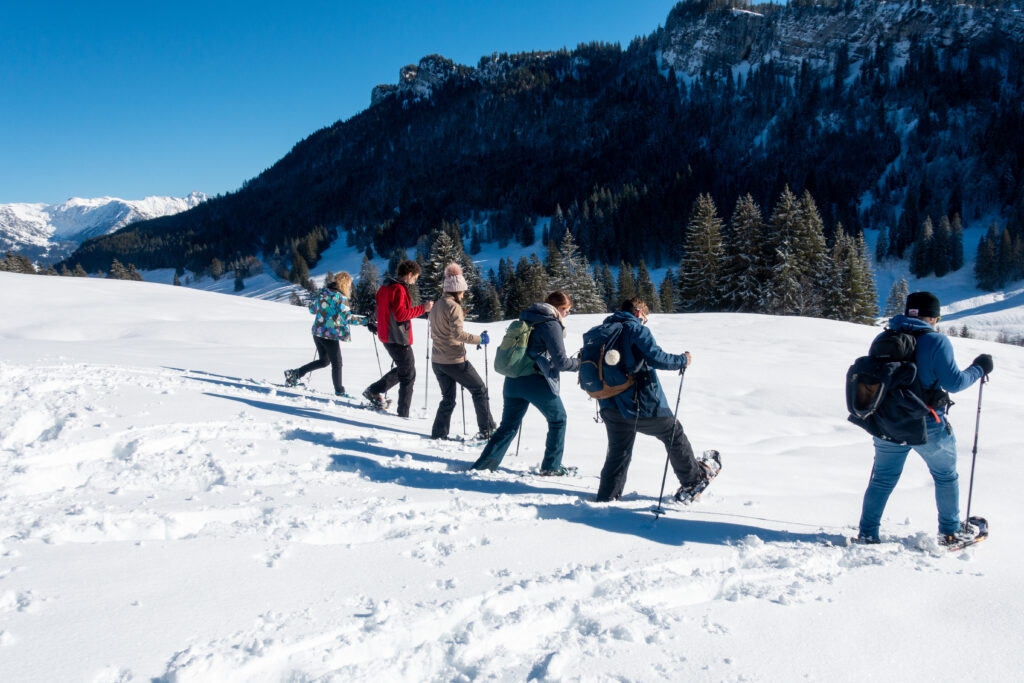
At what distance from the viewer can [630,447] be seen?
14.8 feet

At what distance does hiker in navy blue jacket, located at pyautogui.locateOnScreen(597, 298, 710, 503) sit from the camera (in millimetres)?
4156

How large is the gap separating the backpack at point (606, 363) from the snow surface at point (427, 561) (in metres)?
0.97

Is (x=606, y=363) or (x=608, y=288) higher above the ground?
(x=608, y=288)

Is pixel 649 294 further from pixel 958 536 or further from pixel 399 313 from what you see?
pixel 958 536

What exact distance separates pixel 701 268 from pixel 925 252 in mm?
56309

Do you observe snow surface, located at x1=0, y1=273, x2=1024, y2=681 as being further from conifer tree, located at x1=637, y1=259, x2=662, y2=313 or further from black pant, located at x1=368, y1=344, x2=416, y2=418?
conifer tree, located at x1=637, y1=259, x2=662, y2=313

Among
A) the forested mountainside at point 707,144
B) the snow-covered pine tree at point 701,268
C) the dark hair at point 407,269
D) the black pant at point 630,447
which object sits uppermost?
the forested mountainside at point 707,144

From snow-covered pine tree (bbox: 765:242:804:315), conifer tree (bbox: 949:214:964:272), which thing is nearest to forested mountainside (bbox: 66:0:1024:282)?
conifer tree (bbox: 949:214:964:272)

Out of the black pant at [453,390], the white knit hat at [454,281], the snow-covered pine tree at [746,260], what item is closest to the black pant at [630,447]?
the black pant at [453,390]

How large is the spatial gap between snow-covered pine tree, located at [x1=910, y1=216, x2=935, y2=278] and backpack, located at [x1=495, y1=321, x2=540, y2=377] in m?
90.4

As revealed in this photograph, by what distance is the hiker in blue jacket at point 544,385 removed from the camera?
16.1 feet

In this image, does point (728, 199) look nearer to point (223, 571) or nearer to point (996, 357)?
point (996, 357)


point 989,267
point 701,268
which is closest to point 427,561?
point 701,268

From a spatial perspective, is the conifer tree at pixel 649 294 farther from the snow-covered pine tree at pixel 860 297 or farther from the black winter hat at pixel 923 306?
the black winter hat at pixel 923 306
